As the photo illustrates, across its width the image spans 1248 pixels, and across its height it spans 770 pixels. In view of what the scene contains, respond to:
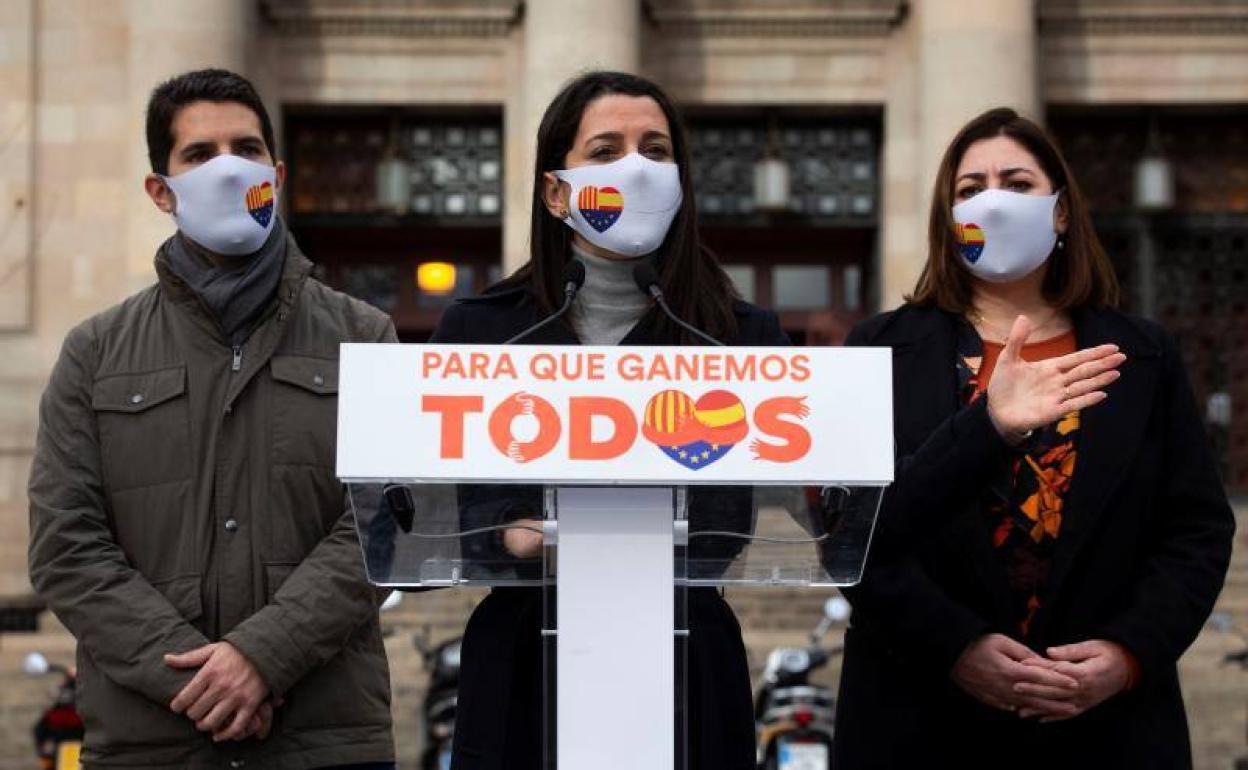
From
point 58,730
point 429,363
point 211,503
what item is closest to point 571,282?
point 429,363

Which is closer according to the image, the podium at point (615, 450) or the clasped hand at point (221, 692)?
the podium at point (615, 450)

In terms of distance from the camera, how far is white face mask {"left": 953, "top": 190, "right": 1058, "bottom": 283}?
4.39 meters

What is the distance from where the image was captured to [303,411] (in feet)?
13.7

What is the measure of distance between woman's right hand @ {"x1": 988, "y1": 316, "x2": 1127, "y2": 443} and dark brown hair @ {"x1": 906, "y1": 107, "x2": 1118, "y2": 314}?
795 millimetres

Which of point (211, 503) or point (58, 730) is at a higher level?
point (211, 503)

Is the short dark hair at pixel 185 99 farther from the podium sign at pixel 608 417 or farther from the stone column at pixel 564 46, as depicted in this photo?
the stone column at pixel 564 46

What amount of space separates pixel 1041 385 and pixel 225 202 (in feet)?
6.00

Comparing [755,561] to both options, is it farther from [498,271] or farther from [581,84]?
[498,271]

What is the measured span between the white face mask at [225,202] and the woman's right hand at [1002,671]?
5.94ft

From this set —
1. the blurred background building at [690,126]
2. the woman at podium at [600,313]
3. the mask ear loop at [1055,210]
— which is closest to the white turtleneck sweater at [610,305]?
the woman at podium at [600,313]

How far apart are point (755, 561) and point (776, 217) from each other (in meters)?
15.3

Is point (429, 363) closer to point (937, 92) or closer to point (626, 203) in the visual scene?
point (626, 203)

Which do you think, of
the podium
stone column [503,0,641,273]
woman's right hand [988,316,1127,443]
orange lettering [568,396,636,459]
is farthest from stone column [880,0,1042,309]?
orange lettering [568,396,636,459]

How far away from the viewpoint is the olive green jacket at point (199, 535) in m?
3.95
